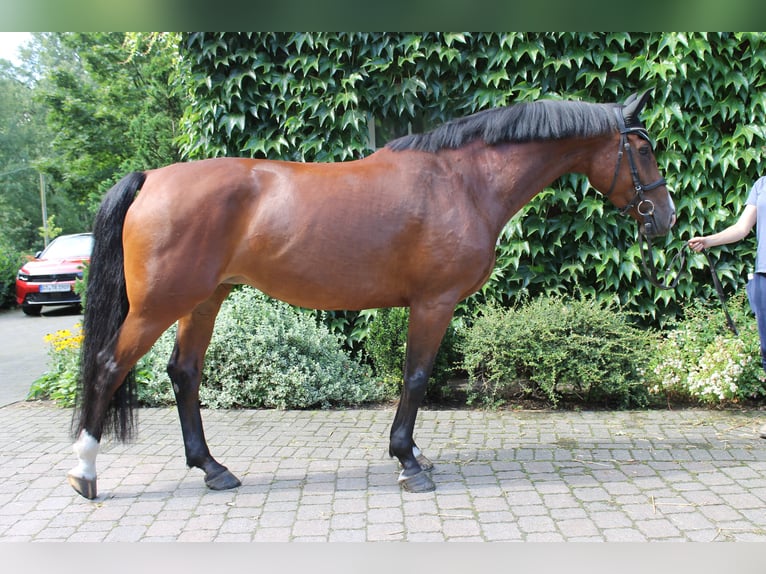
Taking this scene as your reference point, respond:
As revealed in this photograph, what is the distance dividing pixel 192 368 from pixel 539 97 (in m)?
4.22

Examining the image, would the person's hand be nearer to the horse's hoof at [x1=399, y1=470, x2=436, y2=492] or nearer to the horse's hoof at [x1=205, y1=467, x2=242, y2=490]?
the horse's hoof at [x1=399, y1=470, x2=436, y2=492]

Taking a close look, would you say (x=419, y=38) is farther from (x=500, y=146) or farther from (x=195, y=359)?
(x=195, y=359)

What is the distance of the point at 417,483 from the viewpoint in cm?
330

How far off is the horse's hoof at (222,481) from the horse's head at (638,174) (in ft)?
9.34

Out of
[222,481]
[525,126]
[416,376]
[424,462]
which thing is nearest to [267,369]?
[222,481]

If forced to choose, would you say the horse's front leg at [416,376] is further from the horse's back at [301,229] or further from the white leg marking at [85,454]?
the white leg marking at [85,454]

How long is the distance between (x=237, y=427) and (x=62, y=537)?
1912mm

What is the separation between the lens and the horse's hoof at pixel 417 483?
3.29m

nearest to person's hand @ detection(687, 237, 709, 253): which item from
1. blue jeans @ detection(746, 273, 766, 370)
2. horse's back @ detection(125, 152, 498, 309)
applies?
blue jeans @ detection(746, 273, 766, 370)

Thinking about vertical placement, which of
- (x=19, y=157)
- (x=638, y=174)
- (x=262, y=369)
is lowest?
(x=262, y=369)

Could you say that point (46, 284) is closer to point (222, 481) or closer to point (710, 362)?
point (222, 481)

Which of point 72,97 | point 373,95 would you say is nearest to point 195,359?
point 373,95

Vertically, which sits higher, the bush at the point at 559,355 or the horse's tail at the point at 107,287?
the horse's tail at the point at 107,287

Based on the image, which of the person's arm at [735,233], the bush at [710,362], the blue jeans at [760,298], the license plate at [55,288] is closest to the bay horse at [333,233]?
the person's arm at [735,233]
